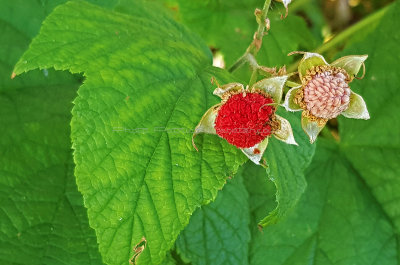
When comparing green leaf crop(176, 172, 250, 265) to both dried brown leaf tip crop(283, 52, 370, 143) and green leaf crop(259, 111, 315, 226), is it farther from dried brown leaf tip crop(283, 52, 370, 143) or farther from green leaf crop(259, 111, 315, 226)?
dried brown leaf tip crop(283, 52, 370, 143)

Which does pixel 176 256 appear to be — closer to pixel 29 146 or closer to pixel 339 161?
pixel 29 146

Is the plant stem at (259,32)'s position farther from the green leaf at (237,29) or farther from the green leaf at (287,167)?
the green leaf at (237,29)

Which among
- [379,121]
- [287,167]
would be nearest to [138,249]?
[287,167]

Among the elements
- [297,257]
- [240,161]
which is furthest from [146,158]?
[297,257]

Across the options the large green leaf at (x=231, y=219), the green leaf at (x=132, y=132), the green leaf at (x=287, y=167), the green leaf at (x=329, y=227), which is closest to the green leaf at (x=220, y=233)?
the large green leaf at (x=231, y=219)

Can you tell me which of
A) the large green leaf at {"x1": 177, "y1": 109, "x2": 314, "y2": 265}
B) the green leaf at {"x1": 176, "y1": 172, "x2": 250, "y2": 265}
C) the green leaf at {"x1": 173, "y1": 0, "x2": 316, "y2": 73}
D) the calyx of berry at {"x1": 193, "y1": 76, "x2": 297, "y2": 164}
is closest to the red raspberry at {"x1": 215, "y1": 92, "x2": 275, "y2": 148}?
the calyx of berry at {"x1": 193, "y1": 76, "x2": 297, "y2": 164}

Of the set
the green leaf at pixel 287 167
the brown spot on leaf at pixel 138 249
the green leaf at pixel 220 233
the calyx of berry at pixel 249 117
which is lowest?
the green leaf at pixel 220 233

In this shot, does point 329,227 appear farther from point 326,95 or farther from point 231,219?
point 326,95
